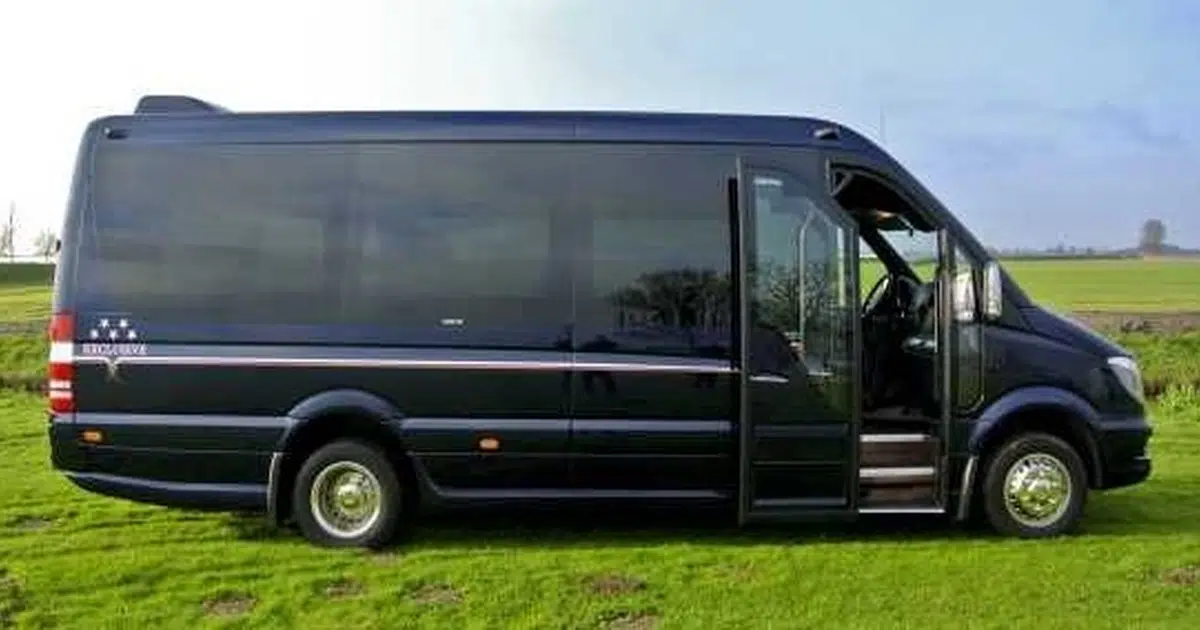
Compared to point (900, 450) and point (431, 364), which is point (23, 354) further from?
point (900, 450)

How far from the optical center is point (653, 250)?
26.2 ft

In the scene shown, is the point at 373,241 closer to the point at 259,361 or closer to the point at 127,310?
the point at 259,361

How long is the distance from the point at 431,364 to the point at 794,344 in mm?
2127

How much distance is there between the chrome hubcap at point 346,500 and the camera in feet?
26.7

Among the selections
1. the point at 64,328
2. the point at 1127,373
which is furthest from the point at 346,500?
the point at 1127,373

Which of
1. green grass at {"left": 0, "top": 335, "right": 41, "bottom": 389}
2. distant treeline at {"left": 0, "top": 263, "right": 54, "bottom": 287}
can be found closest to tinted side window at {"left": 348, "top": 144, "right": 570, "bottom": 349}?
green grass at {"left": 0, "top": 335, "right": 41, "bottom": 389}

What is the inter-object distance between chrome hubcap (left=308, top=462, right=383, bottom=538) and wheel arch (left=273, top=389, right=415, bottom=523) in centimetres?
17

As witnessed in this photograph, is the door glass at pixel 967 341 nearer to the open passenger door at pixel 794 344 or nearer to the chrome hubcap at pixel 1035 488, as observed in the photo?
the chrome hubcap at pixel 1035 488

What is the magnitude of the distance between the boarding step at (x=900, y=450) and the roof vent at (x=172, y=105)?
4.45m

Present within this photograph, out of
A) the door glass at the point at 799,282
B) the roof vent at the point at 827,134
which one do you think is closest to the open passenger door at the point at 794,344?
the door glass at the point at 799,282

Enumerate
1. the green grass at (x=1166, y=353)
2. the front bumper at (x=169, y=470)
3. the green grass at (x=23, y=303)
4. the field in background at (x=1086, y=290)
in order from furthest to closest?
1. the field in background at (x=1086, y=290)
2. the green grass at (x=23, y=303)
3. the green grass at (x=1166, y=353)
4. the front bumper at (x=169, y=470)

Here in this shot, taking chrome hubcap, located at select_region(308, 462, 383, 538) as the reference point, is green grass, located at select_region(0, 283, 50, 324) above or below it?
above

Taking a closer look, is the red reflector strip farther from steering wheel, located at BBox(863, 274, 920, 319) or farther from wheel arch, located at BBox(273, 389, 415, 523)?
steering wheel, located at BBox(863, 274, 920, 319)

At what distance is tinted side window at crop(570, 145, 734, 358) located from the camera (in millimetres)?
7949
